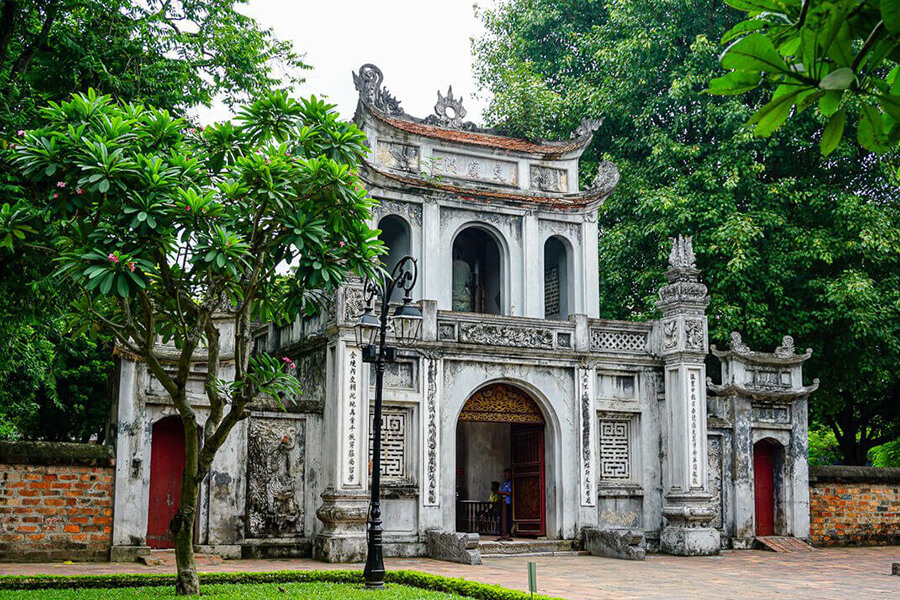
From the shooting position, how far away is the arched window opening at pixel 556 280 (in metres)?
19.8

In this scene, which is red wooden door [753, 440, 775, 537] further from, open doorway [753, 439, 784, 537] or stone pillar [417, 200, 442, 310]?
stone pillar [417, 200, 442, 310]

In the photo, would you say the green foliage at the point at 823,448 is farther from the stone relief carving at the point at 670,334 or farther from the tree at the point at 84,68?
the tree at the point at 84,68

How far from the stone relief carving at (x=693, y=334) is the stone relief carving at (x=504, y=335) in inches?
103

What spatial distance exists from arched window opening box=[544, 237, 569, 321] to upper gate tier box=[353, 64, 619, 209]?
45.7 inches

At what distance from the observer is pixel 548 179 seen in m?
19.7

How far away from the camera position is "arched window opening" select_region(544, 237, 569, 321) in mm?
19750

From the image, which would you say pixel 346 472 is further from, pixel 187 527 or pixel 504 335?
pixel 187 527

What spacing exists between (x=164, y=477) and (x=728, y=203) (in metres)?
13.5

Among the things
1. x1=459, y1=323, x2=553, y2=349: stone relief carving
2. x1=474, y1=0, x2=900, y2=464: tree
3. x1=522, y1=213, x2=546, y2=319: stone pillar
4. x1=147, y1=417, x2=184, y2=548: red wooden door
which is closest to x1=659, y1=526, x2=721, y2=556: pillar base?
x1=459, y1=323, x2=553, y2=349: stone relief carving

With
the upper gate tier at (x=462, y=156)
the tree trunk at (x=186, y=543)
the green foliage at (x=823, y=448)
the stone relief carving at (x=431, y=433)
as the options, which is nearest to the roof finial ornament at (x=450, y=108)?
the upper gate tier at (x=462, y=156)

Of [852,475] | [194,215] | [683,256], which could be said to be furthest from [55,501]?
[852,475]

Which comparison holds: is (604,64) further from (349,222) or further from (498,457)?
(349,222)

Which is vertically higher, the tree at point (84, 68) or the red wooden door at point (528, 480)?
the tree at point (84, 68)

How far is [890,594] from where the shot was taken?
11.7m
